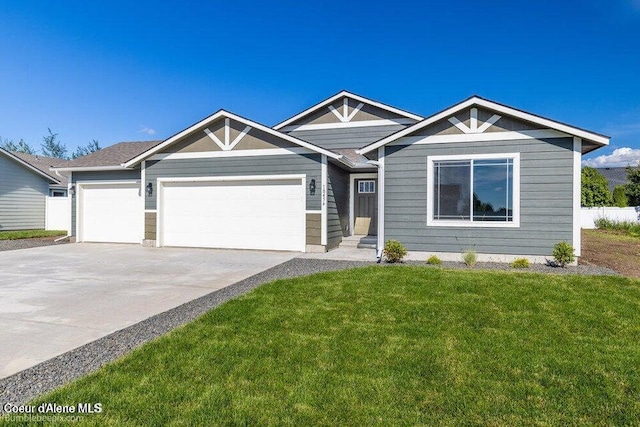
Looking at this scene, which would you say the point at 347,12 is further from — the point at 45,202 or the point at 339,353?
the point at 45,202

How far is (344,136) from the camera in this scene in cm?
1356

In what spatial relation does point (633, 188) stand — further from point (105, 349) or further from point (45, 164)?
point (45, 164)

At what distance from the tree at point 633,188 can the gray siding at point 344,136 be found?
19.0 metres

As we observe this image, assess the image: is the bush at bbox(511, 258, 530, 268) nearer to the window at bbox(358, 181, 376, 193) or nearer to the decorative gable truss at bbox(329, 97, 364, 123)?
the window at bbox(358, 181, 376, 193)

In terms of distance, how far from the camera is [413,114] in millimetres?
12938

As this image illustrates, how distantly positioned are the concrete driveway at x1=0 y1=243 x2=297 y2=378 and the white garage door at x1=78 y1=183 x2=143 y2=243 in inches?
69.7

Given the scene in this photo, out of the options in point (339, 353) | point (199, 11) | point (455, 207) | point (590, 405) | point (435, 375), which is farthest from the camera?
point (199, 11)

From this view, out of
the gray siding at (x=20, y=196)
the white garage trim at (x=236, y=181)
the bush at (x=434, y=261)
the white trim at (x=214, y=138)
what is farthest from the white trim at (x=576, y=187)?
the gray siding at (x=20, y=196)

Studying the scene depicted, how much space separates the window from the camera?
514 inches

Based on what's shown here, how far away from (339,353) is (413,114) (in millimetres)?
11387

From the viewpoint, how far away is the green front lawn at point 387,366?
2.40 meters

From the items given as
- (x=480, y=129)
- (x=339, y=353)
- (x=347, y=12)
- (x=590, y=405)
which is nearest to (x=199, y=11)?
(x=347, y=12)

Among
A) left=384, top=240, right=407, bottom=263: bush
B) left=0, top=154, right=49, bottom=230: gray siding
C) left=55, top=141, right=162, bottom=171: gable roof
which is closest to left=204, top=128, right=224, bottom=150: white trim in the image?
left=55, top=141, right=162, bottom=171: gable roof

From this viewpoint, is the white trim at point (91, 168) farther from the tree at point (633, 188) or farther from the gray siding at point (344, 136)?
the tree at point (633, 188)
